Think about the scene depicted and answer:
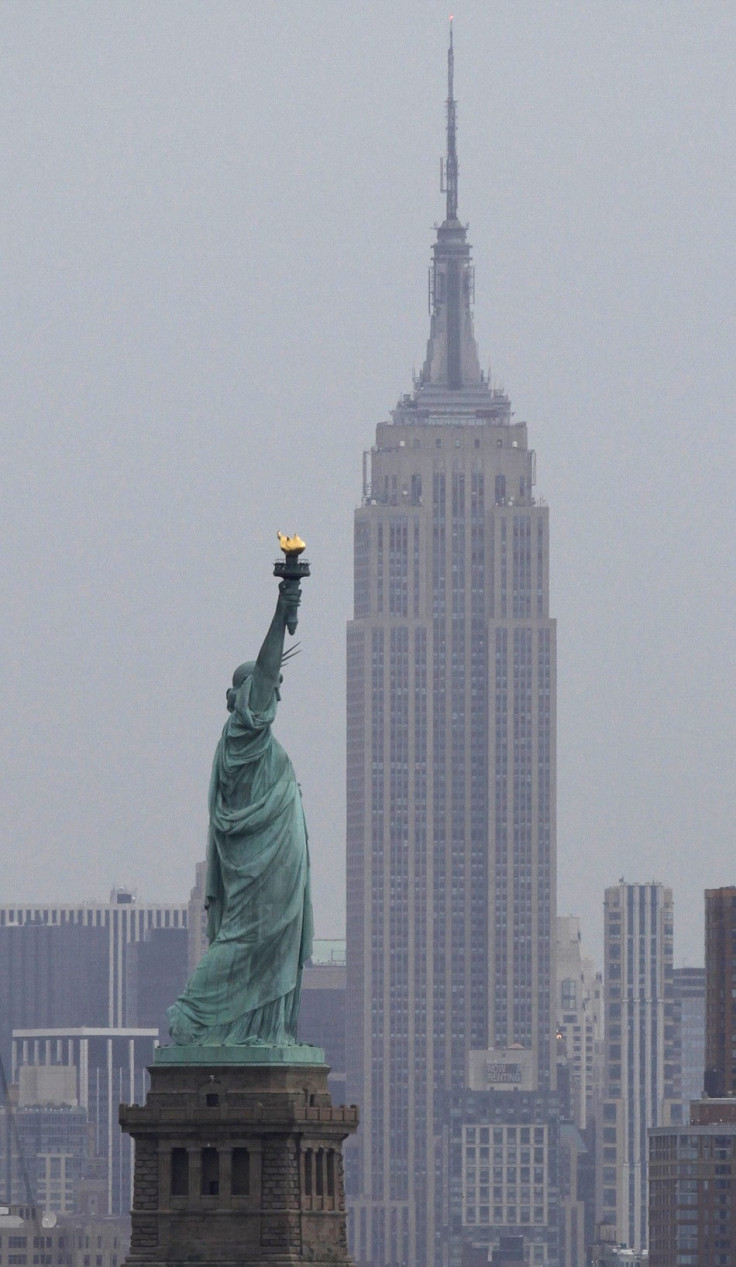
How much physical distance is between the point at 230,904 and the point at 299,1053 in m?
2.70

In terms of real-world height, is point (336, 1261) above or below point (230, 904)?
below

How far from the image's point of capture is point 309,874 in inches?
3177

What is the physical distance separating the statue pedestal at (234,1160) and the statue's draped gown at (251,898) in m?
0.53

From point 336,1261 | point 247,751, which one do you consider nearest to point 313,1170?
point 336,1261

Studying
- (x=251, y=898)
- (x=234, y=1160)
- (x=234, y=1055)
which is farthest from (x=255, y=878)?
(x=234, y=1160)

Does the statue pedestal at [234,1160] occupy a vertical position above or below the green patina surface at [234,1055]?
below

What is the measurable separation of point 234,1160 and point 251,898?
398cm

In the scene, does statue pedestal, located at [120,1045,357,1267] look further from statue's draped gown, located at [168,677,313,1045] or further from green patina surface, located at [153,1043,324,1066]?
statue's draped gown, located at [168,677,313,1045]

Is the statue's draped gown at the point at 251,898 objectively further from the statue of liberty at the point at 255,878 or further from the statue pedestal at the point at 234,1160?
the statue pedestal at the point at 234,1160

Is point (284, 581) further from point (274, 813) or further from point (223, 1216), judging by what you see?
point (223, 1216)

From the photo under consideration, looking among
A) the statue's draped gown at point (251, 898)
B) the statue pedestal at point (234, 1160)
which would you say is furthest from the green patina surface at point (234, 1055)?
the statue's draped gown at point (251, 898)

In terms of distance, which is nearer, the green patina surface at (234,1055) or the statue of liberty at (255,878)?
the green patina surface at (234,1055)

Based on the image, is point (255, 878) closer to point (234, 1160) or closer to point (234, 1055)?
point (234, 1055)

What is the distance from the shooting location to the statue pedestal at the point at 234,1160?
78188mm
